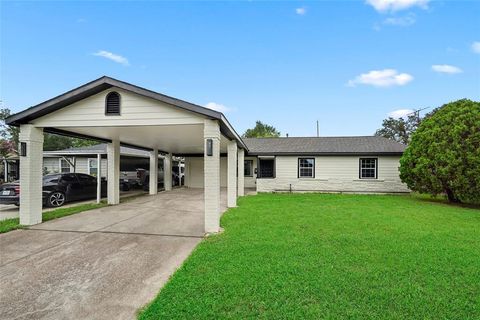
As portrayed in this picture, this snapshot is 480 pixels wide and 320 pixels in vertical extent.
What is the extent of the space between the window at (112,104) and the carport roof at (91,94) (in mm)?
229

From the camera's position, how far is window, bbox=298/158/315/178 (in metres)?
16.3

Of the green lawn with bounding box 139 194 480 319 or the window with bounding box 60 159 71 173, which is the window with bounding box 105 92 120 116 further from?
the window with bounding box 60 159 71 173

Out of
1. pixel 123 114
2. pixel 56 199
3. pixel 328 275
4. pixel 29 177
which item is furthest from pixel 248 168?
pixel 328 275

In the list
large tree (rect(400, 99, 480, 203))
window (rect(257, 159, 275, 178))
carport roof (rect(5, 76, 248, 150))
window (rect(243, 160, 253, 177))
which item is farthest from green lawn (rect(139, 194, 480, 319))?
window (rect(243, 160, 253, 177))

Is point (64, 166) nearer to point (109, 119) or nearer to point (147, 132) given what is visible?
point (147, 132)

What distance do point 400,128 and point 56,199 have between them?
39.6 m

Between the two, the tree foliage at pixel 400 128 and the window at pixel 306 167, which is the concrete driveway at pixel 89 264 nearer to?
the window at pixel 306 167

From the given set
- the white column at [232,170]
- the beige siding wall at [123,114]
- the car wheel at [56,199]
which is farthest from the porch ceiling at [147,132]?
the car wheel at [56,199]

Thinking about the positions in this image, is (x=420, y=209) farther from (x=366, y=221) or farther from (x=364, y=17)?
(x=364, y=17)

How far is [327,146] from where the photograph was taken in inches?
664

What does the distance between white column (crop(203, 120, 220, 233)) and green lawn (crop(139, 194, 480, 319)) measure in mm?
535

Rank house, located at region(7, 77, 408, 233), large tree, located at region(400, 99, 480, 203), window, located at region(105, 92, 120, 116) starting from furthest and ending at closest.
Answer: large tree, located at region(400, 99, 480, 203) < window, located at region(105, 92, 120, 116) < house, located at region(7, 77, 408, 233)

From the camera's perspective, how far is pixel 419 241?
17.9 feet

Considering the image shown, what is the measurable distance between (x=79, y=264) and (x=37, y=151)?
449cm
